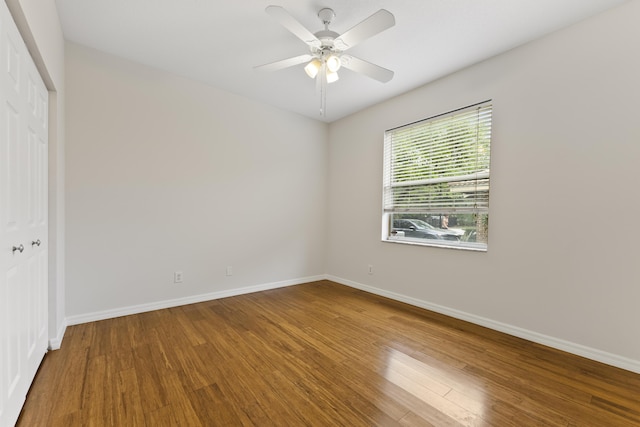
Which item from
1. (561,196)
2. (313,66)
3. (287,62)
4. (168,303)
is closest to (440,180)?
(561,196)

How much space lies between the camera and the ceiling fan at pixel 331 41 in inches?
71.3

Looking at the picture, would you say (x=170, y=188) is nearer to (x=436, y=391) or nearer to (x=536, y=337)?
(x=436, y=391)

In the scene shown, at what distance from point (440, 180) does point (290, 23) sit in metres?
2.32

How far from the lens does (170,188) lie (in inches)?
130

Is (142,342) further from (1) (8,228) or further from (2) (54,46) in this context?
(2) (54,46)

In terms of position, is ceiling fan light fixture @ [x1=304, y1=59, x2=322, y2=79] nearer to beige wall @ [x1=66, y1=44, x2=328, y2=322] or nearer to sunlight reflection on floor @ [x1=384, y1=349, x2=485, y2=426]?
beige wall @ [x1=66, y1=44, x2=328, y2=322]

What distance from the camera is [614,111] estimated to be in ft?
6.99

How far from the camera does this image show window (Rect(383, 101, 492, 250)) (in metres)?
2.95

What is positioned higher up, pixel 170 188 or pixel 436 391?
pixel 170 188

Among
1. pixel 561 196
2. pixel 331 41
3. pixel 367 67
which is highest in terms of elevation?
pixel 331 41

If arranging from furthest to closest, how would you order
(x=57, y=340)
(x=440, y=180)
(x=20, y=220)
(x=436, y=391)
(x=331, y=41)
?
(x=440, y=180) → (x=57, y=340) → (x=331, y=41) → (x=436, y=391) → (x=20, y=220)

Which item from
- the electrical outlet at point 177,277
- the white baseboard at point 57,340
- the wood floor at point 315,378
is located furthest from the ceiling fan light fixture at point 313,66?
the white baseboard at point 57,340

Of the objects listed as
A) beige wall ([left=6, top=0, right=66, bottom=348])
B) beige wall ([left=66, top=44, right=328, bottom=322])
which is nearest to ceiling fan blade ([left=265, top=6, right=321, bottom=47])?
beige wall ([left=6, top=0, right=66, bottom=348])

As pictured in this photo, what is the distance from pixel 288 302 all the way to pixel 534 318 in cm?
256
